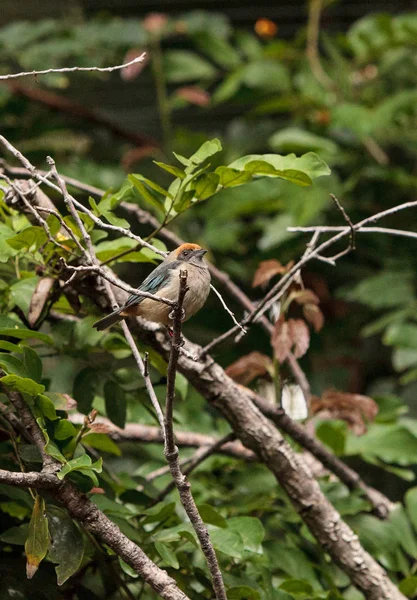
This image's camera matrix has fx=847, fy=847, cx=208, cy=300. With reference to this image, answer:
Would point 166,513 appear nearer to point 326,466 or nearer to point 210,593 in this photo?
point 210,593

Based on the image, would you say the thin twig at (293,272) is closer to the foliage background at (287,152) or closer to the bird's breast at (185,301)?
the bird's breast at (185,301)

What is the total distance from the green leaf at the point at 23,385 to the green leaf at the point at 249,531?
52 centimetres

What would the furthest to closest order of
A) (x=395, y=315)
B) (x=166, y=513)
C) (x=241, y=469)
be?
(x=395, y=315)
(x=241, y=469)
(x=166, y=513)

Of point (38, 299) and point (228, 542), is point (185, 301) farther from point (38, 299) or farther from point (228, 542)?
point (228, 542)

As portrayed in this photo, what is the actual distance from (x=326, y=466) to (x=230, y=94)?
2232mm

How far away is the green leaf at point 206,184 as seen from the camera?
5.41 feet

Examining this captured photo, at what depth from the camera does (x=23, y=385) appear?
143cm

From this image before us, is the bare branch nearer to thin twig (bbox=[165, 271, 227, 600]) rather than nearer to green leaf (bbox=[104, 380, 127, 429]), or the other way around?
green leaf (bbox=[104, 380, 127, 429])

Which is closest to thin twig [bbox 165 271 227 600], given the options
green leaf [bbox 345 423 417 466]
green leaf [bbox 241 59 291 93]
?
green leaf [bbox 345 423 417 466]

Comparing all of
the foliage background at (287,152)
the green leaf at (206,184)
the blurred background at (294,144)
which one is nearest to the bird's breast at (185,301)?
the green leaf at (206,184)

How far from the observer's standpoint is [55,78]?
12.3ft

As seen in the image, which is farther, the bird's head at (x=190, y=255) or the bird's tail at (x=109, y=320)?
the bird's head at (x=190, y=255)

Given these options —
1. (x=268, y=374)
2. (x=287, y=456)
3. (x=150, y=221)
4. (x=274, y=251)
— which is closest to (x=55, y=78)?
(x=274, y=251)

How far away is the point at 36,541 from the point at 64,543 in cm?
8
